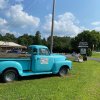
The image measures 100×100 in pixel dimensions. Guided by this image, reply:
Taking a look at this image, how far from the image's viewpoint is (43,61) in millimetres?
15539

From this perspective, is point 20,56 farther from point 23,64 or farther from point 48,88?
point 48,88

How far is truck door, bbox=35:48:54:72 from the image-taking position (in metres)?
15.2

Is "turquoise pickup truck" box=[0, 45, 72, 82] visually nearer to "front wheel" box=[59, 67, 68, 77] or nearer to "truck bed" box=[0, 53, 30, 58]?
"front wheel" box=[59, 67, 68, 77]

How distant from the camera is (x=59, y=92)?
11.0m

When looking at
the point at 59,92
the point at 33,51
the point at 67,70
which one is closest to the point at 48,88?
the point at 59,92

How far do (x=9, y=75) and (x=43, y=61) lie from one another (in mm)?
2519

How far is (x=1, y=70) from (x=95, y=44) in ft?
333

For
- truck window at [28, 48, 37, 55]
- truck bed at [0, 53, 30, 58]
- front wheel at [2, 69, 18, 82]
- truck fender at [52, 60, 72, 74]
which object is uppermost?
truck window at [28, 48, 37, 55]

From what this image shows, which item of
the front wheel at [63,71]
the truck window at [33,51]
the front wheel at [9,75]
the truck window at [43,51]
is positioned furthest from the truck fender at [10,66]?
the front wheel at [63,71]

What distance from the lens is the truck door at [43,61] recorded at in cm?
1521

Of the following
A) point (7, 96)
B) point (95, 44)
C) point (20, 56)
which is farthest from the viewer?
point (95, 44)

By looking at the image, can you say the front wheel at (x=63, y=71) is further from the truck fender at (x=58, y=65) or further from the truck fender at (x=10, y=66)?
the truck fender at (x=10, y=66)

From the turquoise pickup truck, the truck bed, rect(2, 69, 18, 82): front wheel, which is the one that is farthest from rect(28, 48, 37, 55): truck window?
rect(2, 69, 18, 82): front wheel

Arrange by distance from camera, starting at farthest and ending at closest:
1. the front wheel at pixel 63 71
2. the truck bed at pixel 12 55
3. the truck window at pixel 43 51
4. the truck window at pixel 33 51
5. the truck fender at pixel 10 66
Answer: the front wheel at pixel 63 71 → the truck window at pixel 43 51 → the truck window at pixel 33 51 → the truck bed at pixel 12 55 → the truck fender at pixel 10 66
